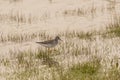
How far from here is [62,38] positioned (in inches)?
465

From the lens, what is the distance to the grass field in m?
8.44

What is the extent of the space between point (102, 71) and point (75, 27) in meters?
5.51

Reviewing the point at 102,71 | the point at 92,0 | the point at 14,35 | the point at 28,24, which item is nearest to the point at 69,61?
the point at 102,71

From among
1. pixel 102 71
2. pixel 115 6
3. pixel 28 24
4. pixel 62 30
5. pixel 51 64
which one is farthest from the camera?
pixel 115 6

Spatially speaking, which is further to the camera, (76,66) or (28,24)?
(28,24)

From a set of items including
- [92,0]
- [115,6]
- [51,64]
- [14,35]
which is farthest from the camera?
[92,0]

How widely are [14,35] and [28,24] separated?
1.86 metres

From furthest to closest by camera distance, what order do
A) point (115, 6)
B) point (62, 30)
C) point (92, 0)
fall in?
point (92, 0), point (115, 6), point (62, 30)

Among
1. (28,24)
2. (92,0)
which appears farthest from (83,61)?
(92,0)

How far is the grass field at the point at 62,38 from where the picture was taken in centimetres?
844

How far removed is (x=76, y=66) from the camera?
28.0ft

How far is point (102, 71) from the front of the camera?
838 cm

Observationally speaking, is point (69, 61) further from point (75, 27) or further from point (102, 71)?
point (75, 27)

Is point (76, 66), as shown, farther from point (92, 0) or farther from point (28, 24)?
point (92, 0)
